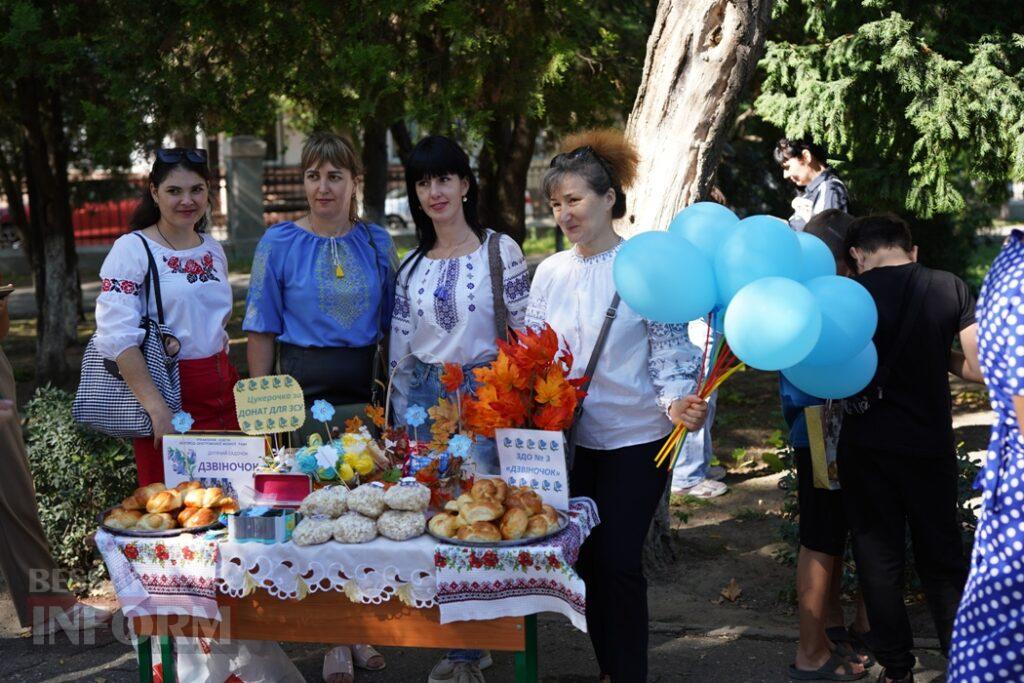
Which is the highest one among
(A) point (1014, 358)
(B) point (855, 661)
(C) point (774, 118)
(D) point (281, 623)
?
(C) point (774, 118)

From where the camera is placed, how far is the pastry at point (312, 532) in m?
3.09

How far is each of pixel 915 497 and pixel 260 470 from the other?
6.91ft

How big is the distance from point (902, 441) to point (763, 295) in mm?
994

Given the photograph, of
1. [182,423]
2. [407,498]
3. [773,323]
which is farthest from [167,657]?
[773,323]

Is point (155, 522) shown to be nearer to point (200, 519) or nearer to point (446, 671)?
point (200, 519)

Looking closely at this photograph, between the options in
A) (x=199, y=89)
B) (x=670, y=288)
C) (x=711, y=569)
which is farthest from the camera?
(x=199, y=89)

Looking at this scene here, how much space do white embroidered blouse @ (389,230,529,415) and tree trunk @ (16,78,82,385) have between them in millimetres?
6822

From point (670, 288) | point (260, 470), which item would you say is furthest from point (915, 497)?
point (260, 470)

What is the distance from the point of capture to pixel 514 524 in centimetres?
302

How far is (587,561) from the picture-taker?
141 inches

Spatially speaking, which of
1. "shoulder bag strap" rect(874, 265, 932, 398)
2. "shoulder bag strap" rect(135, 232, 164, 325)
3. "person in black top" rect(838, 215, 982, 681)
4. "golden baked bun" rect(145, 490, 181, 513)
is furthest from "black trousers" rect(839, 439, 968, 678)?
"shoulder bag strap" rect(135, 232, 164, 325)

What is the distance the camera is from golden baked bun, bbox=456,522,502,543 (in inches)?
118

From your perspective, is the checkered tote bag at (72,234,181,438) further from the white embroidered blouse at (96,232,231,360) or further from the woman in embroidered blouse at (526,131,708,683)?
the woman in embroidered blouse at (526,131,708,683)

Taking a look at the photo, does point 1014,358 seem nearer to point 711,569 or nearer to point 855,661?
point 855,661
